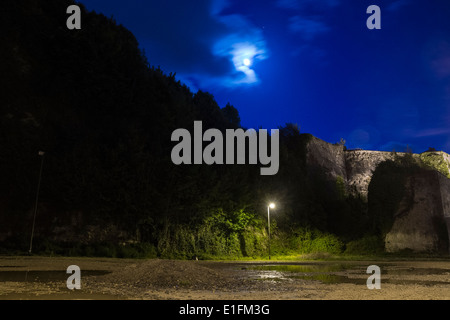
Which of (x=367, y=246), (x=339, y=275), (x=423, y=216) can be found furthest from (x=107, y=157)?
(x=423, y=216)

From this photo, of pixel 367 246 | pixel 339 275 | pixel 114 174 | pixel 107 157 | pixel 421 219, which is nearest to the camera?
pixel 339 275

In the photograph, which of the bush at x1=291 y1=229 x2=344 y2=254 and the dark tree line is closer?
the dark tree line

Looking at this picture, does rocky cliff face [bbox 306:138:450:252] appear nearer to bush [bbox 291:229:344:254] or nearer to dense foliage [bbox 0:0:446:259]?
dense foliage [bbox 0:0:446:259]

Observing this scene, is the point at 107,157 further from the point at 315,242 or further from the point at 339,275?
the point at 315,242

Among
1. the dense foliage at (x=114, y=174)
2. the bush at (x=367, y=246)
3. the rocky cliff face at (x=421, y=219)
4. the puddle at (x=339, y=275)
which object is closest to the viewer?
the puddle at (x=339, y=275)

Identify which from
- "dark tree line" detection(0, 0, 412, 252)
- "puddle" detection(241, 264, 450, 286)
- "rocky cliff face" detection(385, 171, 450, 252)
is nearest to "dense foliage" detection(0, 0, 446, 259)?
"dark tree line" detection(0, 0, 412, 252)

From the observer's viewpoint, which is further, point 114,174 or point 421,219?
point 421,219

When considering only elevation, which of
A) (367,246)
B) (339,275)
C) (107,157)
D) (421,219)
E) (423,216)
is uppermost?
(107,157)

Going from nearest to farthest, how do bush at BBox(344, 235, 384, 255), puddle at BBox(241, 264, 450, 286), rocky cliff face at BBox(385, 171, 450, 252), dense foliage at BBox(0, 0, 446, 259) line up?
puddle at BBox(241, 264, 450, 286)
dense foliage at BBox(0, 0, 446, 259)
rocky cliff face at BBox(385, 171, 450, 252)
bush at BBox(344, 235, 384, 255)

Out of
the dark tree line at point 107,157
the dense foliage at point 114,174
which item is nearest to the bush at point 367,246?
the dense foliage at point 114,174

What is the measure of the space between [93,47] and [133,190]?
544 inches

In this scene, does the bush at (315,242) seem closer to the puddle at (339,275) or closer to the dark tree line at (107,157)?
the dark tree line at (107,157)

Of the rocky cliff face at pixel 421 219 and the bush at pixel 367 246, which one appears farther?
the bush at pixel 367 246

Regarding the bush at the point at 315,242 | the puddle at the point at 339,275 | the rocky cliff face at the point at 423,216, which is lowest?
the puddle at the point at 339,275
